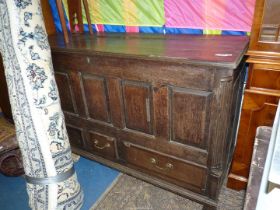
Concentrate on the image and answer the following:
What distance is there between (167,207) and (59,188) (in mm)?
682

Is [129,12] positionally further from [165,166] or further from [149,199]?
[149,199]

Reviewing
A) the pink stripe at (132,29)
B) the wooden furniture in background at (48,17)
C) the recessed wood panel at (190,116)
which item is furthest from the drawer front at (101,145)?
the wooden furniture in background at (48,17)

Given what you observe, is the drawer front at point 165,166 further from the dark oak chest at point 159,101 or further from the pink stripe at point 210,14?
the pink stripe at point 210,14

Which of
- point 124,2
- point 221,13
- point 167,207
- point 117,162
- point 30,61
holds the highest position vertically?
point 124,2

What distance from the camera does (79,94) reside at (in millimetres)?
1493

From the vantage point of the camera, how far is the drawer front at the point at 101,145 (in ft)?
5.11

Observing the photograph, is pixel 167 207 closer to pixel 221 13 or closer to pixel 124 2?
pixel 221 13

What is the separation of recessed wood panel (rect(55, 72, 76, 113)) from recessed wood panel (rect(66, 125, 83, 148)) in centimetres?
16

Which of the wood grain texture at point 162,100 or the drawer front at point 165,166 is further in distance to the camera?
the drawer front at point 165,166

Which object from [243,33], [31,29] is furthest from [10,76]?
[243,33]

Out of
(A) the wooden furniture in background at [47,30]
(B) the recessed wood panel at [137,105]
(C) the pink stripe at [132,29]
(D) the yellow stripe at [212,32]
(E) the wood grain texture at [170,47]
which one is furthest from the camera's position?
(A) the wooden furniture in background at [47,30]

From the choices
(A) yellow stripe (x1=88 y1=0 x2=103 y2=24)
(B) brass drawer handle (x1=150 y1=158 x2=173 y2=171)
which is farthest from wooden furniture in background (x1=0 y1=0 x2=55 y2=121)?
(B) brass drawer handle (x1=150 y1=158 x2=173 y2=171)

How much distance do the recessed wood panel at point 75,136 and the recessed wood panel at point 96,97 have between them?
249mm

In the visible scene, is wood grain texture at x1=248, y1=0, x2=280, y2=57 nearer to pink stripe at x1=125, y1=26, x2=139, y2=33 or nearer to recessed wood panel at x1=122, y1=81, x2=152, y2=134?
recessed wood panel at x1=122, y1=81, x2=152, y2=134
